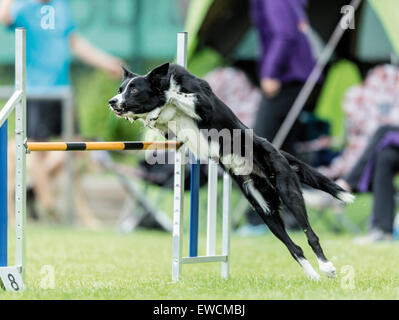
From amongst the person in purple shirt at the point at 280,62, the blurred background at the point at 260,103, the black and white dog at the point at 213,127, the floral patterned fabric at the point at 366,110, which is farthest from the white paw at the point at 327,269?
the floral patterned fabric at the point at 366,110

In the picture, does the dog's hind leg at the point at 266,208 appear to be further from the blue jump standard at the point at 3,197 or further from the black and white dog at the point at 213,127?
the blue jump standard at the point at 3,197

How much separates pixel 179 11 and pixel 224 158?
30.3 feet

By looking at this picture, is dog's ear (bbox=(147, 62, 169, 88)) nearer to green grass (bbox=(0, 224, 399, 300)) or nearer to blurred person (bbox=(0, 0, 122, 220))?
green grass (bbox=(0, 224, 399, 300))

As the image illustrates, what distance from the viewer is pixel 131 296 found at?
13.5 feet

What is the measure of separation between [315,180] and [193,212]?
0.69 metres

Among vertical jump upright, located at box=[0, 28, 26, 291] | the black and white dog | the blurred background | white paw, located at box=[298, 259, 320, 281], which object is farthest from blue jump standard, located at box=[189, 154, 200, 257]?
the blurred background

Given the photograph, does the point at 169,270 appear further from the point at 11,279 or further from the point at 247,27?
the point at 247,27

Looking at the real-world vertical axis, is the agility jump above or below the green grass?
above

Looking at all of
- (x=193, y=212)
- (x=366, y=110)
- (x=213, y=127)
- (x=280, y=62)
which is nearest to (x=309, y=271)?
(x=193, y=212)

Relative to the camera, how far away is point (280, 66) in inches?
323

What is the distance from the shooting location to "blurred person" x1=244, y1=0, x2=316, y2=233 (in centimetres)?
822

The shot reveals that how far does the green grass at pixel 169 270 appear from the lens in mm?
4207

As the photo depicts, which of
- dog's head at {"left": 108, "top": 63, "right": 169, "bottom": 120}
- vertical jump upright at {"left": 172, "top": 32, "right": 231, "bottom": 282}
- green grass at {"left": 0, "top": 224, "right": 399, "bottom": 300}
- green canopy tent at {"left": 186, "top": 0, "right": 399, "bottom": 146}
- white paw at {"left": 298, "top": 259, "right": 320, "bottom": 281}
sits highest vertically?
green canopy tent at {"left": 186, "top": 0, "right": 399, "bottom": 146}

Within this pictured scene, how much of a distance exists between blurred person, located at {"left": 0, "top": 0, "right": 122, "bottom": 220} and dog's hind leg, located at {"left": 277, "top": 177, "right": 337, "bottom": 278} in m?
3.89
